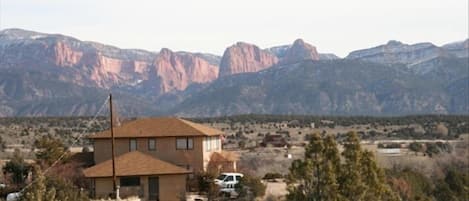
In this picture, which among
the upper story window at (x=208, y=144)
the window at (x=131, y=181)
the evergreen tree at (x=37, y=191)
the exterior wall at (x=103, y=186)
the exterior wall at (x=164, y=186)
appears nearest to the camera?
the evergreen tree at (x=37, y=191)

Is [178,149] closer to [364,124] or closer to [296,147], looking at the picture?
[296,147]

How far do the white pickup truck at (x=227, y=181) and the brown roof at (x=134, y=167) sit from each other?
2021 mm

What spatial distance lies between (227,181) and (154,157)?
495 cm

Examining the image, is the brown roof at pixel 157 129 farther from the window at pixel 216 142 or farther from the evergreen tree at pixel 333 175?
the evergreen tree at pixel 333 175

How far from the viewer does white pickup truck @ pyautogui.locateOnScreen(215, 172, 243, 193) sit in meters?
44.8

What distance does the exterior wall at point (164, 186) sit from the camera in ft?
144

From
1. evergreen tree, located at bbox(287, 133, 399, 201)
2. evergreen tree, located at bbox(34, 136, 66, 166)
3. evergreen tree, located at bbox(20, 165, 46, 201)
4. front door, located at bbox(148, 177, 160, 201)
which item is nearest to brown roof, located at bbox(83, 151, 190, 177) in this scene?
front door, located at bbox(148, 177, 160, 201)

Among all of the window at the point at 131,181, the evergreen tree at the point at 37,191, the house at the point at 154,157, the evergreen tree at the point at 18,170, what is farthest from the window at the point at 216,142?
the evergreen tree at the point at 37,191

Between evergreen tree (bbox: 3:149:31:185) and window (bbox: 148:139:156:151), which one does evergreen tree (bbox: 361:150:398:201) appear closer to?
window (bbox: 148:139:156:151)

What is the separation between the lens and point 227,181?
152ft

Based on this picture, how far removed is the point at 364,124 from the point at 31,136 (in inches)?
1834

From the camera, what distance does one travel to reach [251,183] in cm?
4319

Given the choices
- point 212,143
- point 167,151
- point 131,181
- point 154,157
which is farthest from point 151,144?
point 131,181

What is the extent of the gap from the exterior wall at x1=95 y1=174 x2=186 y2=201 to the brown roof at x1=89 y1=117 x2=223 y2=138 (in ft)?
17.5
